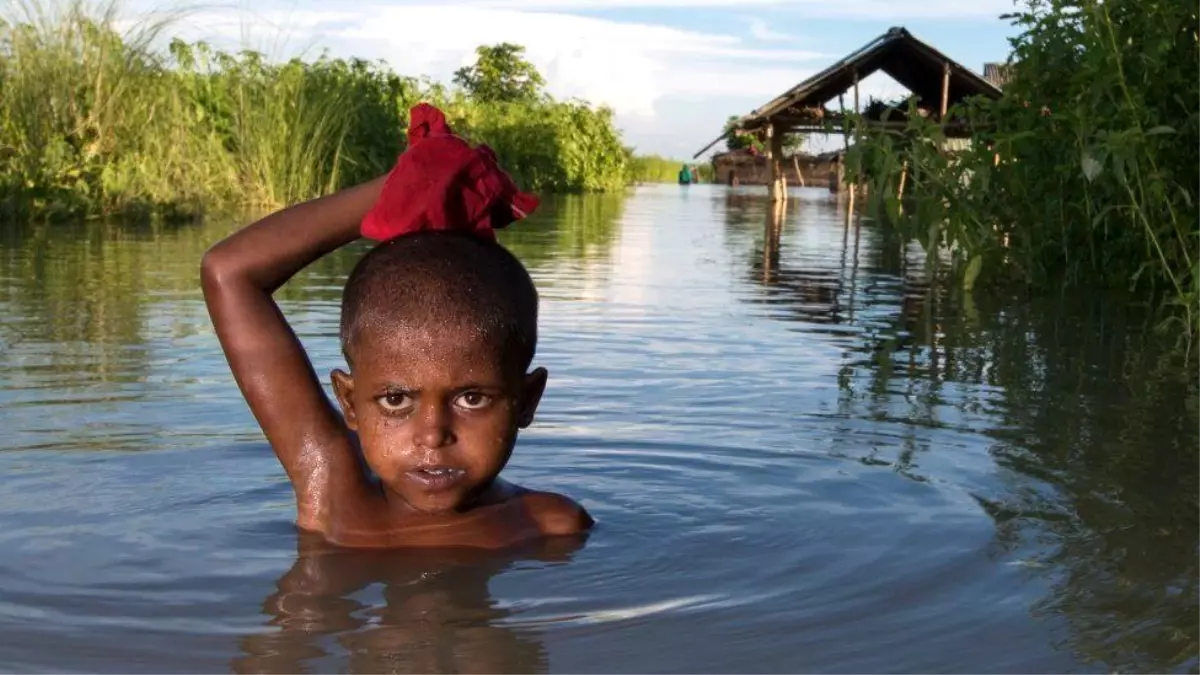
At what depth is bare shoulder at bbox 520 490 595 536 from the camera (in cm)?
305

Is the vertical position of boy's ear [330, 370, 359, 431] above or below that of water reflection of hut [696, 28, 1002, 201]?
below

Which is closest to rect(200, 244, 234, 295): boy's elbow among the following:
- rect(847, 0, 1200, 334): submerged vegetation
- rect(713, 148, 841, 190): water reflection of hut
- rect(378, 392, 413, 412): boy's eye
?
rect(378, 392, 413, 412): boy's eye

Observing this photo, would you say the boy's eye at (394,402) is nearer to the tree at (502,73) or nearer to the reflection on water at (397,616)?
the reflection on water at (397,616)

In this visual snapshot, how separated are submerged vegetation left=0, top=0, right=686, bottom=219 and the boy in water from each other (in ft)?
39.5

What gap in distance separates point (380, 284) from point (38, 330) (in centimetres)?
423

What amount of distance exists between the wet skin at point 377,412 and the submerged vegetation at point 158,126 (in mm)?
11982

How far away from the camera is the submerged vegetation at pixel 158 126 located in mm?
14258

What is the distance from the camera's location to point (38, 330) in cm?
620

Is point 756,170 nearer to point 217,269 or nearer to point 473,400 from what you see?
point 217,269

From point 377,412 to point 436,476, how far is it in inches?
6.1

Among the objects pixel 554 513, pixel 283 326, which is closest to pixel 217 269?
pixel 283 326

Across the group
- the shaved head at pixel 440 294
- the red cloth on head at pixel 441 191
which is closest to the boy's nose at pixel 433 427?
the shaved head at pixel 440 294

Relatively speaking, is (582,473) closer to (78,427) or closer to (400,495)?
(400,495)

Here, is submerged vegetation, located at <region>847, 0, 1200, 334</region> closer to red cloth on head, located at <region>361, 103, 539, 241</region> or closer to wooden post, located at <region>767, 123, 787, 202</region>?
red cloth on head, located at <region>361, 103, 539, 241</region>
